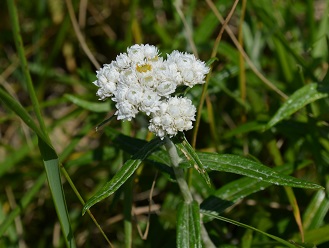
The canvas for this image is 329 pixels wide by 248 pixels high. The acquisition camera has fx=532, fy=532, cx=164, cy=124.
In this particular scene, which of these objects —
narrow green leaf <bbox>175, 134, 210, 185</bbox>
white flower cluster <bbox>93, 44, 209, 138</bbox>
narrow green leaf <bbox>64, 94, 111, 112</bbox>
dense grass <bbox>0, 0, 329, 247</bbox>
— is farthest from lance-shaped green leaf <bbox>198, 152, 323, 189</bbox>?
narrow green leaf <bbox>64, 94, 111, 112</bbox>

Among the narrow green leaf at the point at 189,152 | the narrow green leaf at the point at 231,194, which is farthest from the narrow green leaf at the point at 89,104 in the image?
the narrow green leaf at the point at 189,152

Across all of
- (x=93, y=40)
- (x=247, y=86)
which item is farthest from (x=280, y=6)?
(x=93, y=40)

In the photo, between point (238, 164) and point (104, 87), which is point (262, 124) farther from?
point (104, 87)

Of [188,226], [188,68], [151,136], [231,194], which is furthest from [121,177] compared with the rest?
[151,136]

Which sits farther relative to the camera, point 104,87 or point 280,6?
point 280,6

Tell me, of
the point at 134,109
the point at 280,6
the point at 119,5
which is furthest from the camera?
the point at 119,5

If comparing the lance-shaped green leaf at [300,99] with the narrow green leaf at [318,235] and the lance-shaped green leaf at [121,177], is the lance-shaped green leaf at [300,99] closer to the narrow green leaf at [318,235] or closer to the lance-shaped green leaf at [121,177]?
the narrow green leaf at [318,235]
